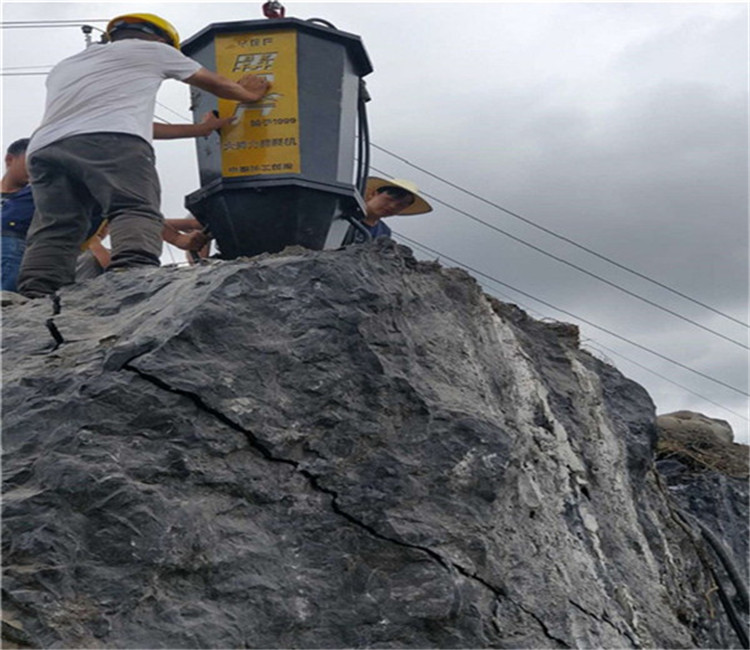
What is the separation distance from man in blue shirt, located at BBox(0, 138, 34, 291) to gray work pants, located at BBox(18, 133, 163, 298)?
1.59ft

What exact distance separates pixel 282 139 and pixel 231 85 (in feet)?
0.98

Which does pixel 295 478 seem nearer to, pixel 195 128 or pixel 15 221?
pixel 195 128

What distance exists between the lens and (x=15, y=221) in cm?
468

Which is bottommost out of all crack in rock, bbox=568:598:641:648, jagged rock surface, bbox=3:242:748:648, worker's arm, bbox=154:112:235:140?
crack in rock, bbox=568:598:641:648

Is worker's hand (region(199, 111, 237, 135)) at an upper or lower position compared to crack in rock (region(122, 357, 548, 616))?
upper

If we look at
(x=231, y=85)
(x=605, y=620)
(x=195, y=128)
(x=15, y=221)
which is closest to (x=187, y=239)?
(x=195, y=128)

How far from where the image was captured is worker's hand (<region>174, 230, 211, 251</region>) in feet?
15.2

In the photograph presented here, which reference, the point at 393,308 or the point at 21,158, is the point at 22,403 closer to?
the point at 393,308

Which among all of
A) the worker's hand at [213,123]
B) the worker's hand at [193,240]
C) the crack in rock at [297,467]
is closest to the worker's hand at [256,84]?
the worker's hand at [213,123]

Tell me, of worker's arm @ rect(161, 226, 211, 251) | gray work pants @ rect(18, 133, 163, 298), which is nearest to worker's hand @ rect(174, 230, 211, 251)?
worker's arm @ rect(161, 226, 211, 251)

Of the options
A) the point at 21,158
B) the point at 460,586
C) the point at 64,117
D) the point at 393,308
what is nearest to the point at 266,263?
the point at 393,308

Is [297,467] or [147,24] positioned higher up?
[147,24]

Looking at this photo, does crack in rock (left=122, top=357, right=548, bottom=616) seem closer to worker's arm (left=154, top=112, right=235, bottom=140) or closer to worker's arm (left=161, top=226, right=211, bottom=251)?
worker's arm (left=154, top=112, right=235, bottom=140)

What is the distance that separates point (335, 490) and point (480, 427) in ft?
1.61
